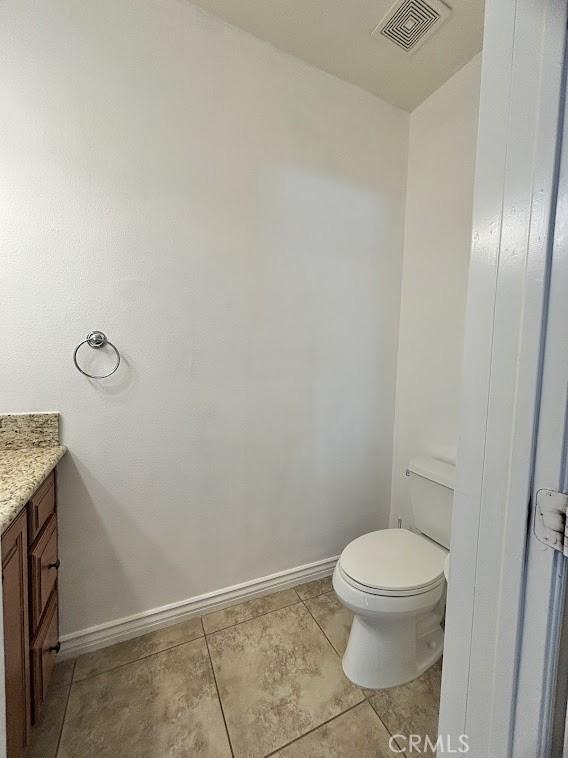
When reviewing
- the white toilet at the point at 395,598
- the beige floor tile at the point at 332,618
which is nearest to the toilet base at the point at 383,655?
the white toilet at the point at 395,598

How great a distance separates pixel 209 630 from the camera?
1396 millimetres

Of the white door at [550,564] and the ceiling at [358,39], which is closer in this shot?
the white door at [550,564]

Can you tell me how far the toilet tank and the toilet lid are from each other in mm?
66

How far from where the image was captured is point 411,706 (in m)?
1.10

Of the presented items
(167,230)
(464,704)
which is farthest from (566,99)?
(167,230)

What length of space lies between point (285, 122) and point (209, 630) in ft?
7.83

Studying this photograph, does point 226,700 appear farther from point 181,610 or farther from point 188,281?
point 188,281

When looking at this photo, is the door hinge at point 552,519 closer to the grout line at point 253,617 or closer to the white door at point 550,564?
the white door at point 550,564

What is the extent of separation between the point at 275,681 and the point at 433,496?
978 mm

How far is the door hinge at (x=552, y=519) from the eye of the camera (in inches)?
15.7

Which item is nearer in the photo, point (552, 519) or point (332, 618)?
point (552, 519)

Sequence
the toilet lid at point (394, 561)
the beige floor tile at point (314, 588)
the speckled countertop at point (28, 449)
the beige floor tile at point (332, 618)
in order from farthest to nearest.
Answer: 1. the beige floor tile at point (314, 588)
2. the beige floor tile at point (332, 618)
3. the toilet lid at point (394, 561)
4. the speckled countertop at point (28, 449)

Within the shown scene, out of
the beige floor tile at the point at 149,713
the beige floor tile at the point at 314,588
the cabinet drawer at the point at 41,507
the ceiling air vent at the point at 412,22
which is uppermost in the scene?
the ceiling air vent at the point at 412,22

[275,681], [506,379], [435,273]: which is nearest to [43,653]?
[275,681]
